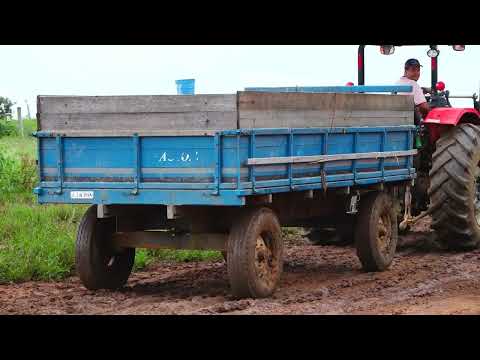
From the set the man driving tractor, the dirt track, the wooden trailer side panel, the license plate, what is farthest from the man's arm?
the license plate

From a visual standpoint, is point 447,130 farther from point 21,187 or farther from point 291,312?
point 21,187

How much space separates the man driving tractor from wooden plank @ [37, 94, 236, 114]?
13.6ft

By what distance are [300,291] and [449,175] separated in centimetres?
301

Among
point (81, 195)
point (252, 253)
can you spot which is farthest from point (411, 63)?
point (81, 195)

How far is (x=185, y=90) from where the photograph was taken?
888 centimetres

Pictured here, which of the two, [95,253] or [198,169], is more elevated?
[198,169]

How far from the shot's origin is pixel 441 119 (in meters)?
11.1

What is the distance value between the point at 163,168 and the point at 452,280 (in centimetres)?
336

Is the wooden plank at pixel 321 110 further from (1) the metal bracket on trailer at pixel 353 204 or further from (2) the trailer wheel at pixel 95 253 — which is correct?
(2) the trailer wheel at pixel 95 253

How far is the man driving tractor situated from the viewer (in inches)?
443

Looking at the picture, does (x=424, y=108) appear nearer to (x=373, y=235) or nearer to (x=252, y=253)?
(x=373, y=235)

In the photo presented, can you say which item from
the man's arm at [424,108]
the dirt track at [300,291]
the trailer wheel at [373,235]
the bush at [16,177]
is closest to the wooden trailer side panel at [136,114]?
the dirt track at [300,291]

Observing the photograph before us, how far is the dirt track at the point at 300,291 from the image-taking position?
7.83 meters

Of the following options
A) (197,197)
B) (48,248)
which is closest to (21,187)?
(48,248)
